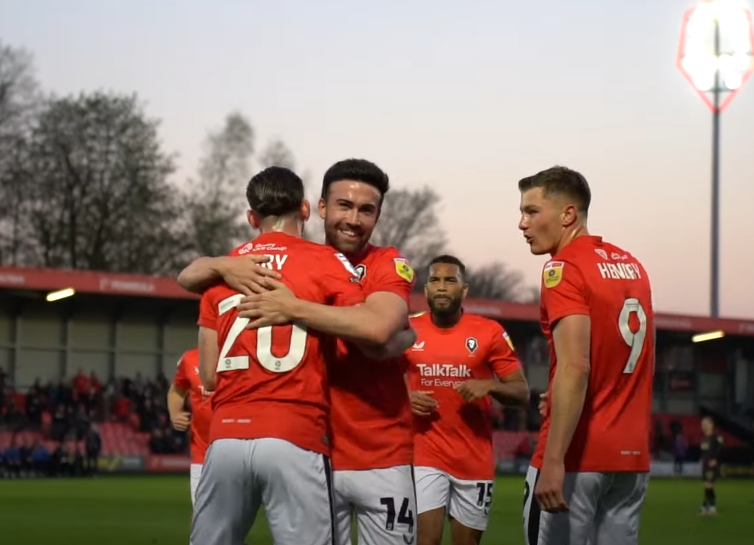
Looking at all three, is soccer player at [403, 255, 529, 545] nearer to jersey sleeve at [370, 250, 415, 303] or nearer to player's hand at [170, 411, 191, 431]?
player's hand at [170, 411, 191, 431]

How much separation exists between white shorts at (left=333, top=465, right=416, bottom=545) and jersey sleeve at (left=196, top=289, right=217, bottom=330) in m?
0.94

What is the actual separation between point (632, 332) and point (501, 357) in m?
5.11

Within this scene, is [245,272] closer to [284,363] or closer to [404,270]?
[284,363]

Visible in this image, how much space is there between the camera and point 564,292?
21.4ft

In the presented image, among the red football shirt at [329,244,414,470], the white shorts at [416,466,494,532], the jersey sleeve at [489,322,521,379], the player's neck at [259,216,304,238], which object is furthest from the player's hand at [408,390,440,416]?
the player's neck at [259,216,304,238]

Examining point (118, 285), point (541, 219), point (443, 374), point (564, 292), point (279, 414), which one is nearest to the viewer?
point (279, 414)

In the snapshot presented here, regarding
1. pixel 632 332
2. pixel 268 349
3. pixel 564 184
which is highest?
pixel 564 184

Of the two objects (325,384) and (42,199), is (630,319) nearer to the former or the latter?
(325,384)

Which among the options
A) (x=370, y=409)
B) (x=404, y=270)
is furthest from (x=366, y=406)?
(x=404, y=270)

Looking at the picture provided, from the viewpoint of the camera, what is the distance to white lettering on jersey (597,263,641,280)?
666 centimetres

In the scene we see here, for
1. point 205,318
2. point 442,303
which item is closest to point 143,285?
point 442,303

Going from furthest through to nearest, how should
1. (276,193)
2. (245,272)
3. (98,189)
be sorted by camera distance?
(98,189), (276,193), (245,272)

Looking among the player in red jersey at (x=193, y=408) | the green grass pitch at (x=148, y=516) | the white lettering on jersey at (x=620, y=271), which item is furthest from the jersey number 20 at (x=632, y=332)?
the green grass pitch at (x=148, y=516)

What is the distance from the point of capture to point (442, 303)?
11.8 meters
